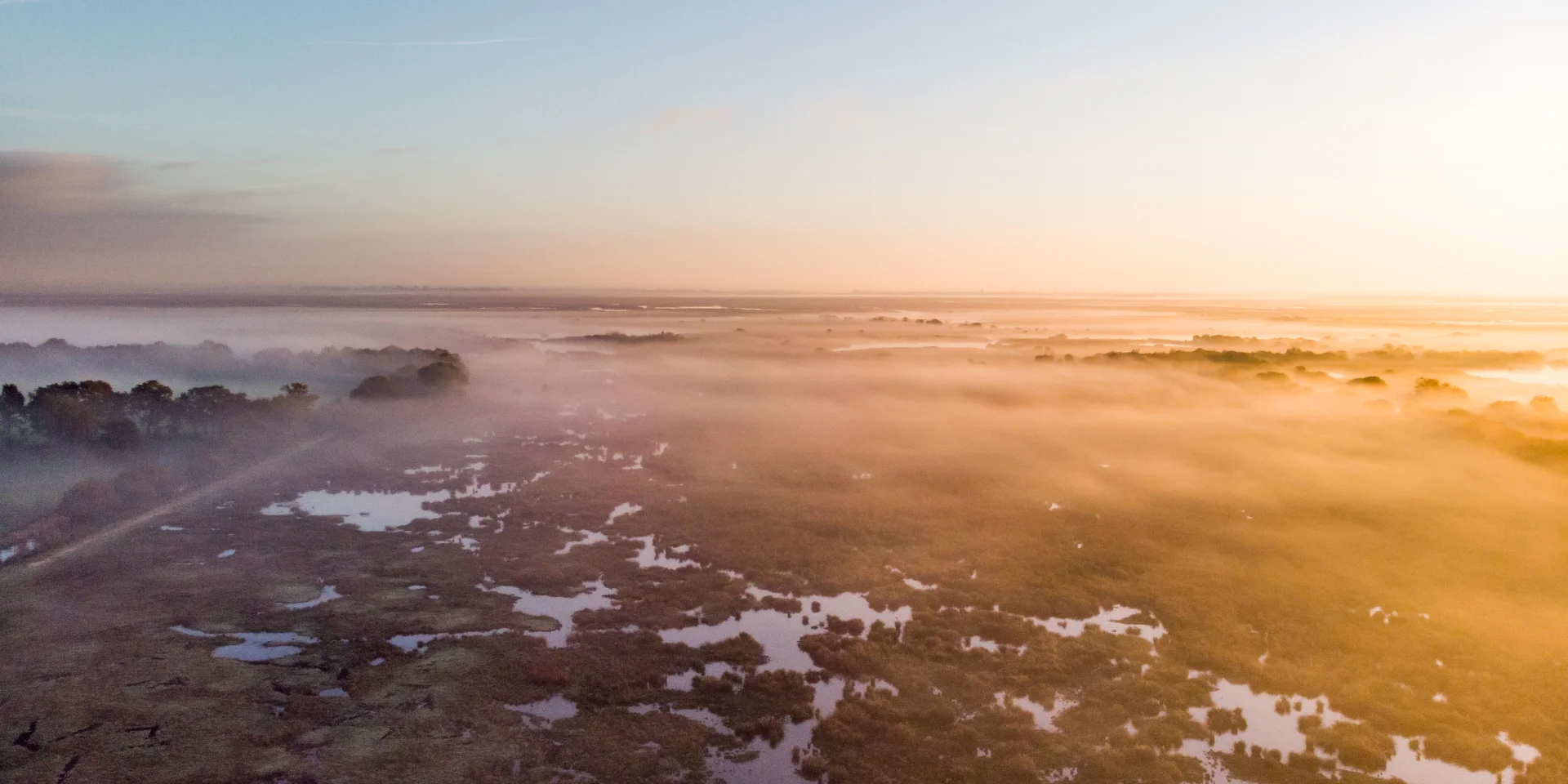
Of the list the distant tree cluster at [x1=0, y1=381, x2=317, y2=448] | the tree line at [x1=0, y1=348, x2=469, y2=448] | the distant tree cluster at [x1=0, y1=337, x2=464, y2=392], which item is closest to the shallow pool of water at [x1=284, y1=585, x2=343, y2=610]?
the tree line at [x1=0, y1=348, x2=469, y2=448]

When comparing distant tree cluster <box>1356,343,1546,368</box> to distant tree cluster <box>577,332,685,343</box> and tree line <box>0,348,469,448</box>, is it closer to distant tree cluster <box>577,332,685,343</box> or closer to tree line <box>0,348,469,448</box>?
distant tree cluster <box>577,332,685,343</box>

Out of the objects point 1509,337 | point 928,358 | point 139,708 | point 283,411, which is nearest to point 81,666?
point 139,708

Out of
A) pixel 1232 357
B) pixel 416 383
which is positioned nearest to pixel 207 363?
pixel 416 383

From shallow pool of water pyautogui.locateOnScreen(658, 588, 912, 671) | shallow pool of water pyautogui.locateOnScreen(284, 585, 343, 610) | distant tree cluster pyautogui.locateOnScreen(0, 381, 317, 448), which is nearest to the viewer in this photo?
shallow pool of water pyautogui.locateOnScreen(658, 588, 912, 671)

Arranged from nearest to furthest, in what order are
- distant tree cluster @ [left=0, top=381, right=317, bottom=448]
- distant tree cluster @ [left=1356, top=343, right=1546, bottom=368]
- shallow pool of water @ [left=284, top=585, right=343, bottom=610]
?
shallow pool of water @ [left=284, top=585, right=343, bottom=610] < distant tree cluster @ [left=0, top=381, right=317, bottom=448] < distant tree cluster @ [left=1356, top=343, right=1546, bottom=368]

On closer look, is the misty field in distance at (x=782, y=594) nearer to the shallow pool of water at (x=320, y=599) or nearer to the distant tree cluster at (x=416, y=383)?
the shallow pool of water at (x=320, y=599)

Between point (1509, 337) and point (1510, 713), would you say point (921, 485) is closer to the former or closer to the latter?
point (1510, 713)
